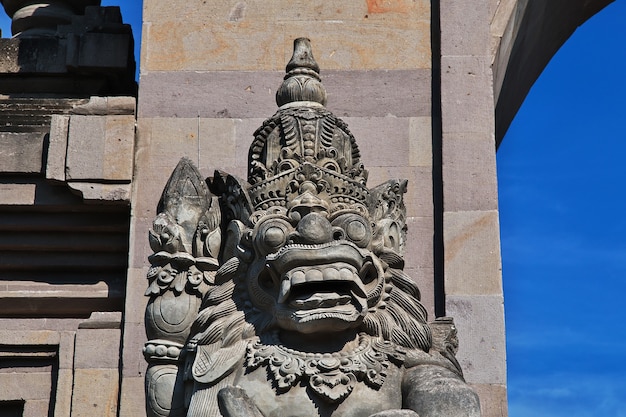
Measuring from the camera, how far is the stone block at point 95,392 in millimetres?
11914

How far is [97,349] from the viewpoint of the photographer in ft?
39.8

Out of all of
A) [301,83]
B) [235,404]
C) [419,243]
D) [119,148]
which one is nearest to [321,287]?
[235,404]

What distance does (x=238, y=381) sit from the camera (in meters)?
8.84

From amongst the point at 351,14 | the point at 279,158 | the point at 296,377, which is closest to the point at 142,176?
the point at 351,14

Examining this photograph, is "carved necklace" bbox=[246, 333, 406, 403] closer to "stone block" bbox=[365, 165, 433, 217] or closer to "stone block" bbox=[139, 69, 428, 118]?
"stone block" bbox=[365, 165, 433, 217]

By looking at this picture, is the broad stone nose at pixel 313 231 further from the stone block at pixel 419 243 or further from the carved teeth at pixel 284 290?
the stone block at pixel 419 243

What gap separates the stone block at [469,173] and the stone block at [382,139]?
1.19 ft

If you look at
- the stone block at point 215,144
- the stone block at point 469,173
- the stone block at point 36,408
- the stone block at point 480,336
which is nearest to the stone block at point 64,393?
the stone block at point 36,408

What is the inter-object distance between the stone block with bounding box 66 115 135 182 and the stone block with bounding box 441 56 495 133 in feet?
8.00

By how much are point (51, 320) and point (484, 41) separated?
13.3ft

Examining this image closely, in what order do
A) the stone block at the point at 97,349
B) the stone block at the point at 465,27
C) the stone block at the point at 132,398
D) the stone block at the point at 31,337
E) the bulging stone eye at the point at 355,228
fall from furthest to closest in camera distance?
1. the stone block at the point at 465,27
2. the stone block at the point at 31,337
3. the stone block at the point at 97,349
4. the stone block at the point at 132,398
5. the bulging stone eye at the point at 355,228

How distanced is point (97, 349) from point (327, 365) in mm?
3743

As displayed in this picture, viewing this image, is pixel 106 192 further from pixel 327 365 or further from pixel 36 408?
pixel 327 365

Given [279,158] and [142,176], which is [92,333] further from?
[279,158]
